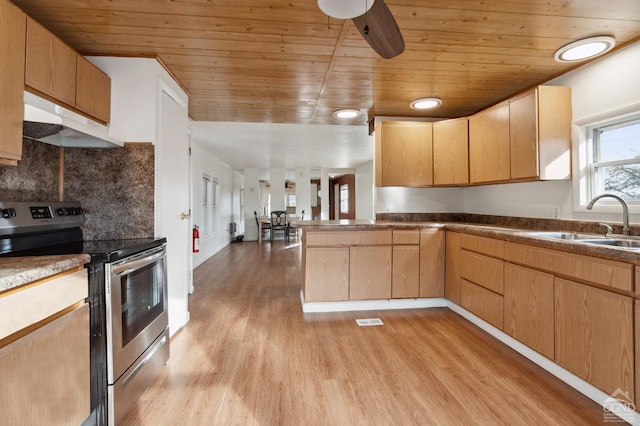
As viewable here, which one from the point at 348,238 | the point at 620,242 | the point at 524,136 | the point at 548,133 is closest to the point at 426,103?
the point at 524,136

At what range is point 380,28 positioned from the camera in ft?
4.64

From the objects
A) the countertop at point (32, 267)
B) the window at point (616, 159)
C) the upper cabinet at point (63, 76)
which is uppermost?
the upper cabinet at point (63, 76)

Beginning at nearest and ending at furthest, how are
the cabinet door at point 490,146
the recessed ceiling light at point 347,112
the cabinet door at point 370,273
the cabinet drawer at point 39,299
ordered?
the cabinet drawer at point 39,299 → the cabinet door at point 490,146 → the cabinet door at point 370,273 → the recessed ceiling light at point 347,112

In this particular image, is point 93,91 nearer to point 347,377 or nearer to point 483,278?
point 347,377

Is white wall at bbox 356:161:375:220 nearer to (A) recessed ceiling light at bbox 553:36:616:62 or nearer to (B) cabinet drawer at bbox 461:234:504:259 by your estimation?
(B) cabinet drawer at bbox 461:234:504:259

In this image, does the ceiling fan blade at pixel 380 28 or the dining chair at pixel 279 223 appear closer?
the ceiling fan blade at pixel 380 28

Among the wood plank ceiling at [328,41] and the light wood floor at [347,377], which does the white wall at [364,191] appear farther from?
the light wood floor at [347,377]

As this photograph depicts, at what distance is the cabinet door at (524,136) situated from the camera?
246cm

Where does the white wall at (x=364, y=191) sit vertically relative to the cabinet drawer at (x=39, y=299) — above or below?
above

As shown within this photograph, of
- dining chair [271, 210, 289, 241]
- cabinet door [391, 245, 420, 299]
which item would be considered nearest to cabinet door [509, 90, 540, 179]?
cabinet door [391, 245, 420, 299]

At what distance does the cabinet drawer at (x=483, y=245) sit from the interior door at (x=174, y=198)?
2581 mm

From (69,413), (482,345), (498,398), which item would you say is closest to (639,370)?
(498,398)

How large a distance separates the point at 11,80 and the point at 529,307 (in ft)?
10.5

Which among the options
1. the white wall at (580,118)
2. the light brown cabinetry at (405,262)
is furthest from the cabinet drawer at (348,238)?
the white wall at (580,118)
